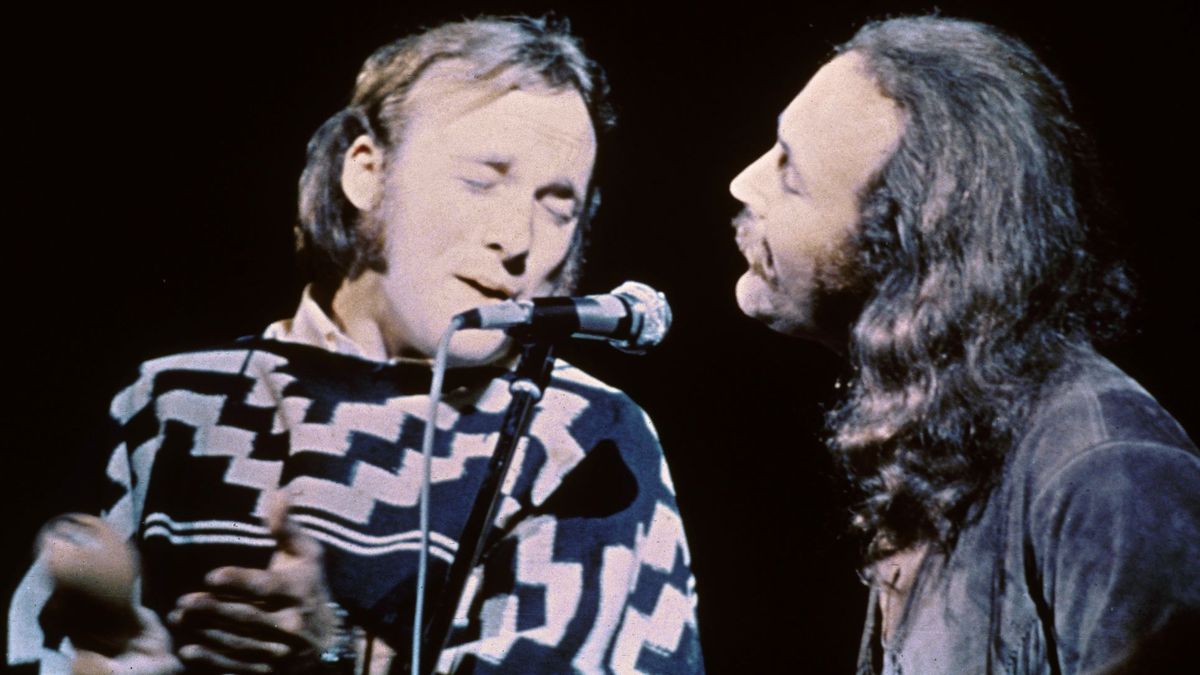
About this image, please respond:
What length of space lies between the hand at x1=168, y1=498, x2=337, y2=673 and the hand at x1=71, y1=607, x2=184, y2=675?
1.2 inches

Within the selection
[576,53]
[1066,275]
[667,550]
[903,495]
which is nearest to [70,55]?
[576,53]

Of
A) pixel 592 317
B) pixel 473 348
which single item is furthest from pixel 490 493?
pixel 473 348

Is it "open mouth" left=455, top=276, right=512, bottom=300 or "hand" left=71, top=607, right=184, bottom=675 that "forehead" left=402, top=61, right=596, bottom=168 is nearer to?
"open mouth" left=455, top=276, right=512, bottom=300

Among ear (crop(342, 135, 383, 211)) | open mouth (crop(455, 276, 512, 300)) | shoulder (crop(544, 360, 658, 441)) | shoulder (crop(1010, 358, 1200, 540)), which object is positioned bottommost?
shoulder (crop(544, 360, 658, 441))

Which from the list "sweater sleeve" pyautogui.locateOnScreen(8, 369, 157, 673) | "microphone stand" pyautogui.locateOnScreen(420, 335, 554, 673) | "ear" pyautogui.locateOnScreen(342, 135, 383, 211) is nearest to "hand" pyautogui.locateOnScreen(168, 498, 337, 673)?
"sweater sleeve" pyautogui.locateOnScreen(8, 369, 157, 673)

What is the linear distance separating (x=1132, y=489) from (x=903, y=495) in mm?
480

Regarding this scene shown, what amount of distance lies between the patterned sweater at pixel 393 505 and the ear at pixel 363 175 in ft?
1.18

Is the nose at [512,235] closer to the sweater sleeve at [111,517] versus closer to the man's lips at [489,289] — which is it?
the man's lips at [489,289]

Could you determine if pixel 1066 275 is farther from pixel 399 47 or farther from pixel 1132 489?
pixel 399 47

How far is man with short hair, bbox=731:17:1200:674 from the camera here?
1805mm

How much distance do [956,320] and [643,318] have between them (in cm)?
66

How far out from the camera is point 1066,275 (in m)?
2.09

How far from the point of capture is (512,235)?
233cm

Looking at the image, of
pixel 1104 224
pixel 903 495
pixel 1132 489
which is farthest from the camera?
pixel 1104 224
